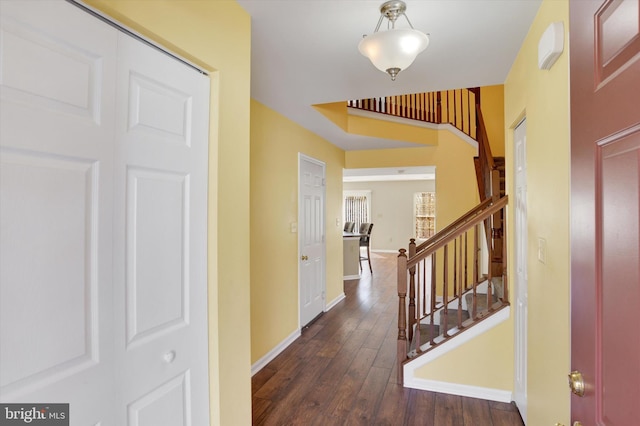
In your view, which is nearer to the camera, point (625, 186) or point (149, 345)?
point (625, 186)

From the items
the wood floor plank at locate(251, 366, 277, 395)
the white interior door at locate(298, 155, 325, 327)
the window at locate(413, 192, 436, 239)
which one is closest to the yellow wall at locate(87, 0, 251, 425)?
the wood floor plank at locate(251, 366, 277, 395)

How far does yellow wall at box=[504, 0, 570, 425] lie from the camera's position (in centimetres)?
137

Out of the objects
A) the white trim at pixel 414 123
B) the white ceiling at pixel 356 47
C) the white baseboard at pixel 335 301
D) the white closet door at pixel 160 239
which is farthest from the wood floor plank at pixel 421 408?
the white trim at pixel 414 123

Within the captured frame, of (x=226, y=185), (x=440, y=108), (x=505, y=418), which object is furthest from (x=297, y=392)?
(x=440, y=108)

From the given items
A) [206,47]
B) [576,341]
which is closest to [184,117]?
[206,47]

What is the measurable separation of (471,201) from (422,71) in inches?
114

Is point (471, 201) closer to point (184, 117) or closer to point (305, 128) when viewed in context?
point (305, 128)

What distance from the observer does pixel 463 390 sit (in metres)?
2.61

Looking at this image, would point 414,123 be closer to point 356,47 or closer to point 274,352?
point 356,47

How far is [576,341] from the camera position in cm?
90

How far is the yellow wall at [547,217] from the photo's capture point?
137 cm

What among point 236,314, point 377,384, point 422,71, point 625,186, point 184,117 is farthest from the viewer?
point 377,384

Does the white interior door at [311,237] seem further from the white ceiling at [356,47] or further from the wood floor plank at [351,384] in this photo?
the white ceiling at [356,47]

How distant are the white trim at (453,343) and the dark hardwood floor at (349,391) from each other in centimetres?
11
